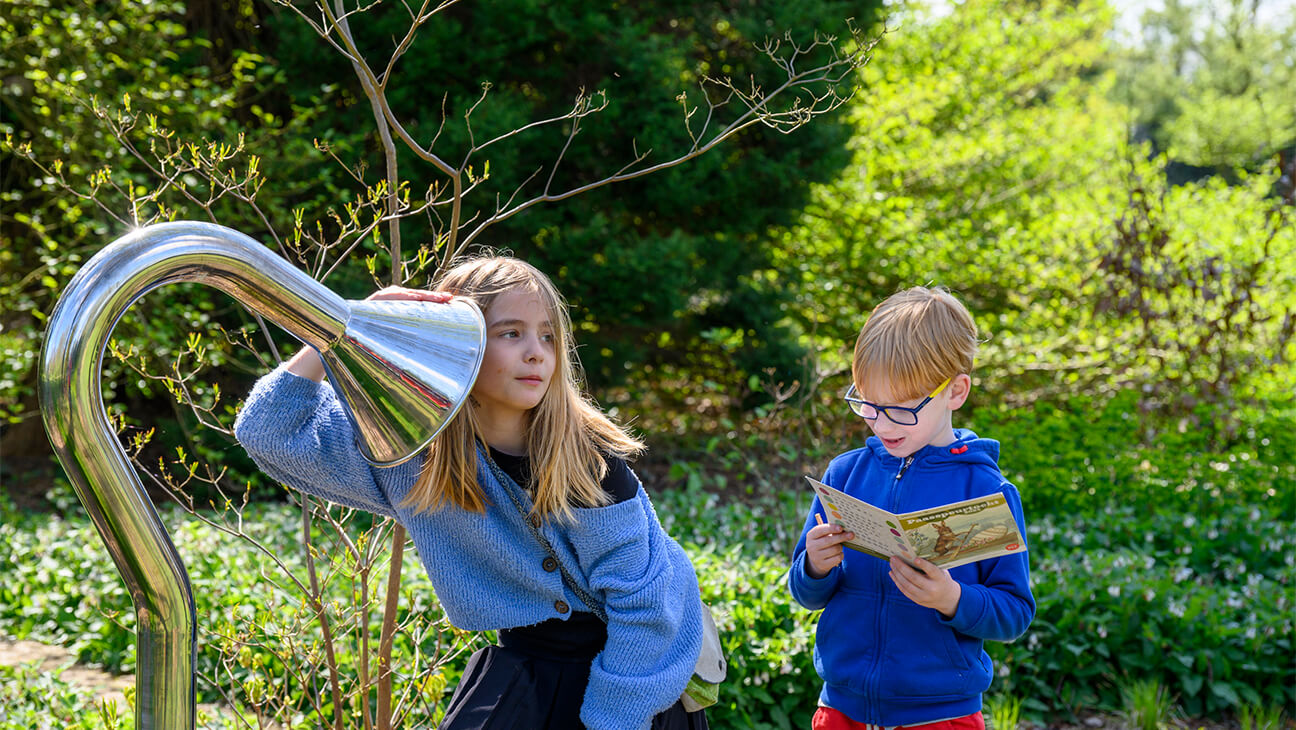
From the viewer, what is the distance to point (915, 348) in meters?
1.91

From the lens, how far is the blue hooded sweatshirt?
6.12ft

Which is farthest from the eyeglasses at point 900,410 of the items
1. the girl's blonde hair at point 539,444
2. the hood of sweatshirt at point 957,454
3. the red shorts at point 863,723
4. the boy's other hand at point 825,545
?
the red shorts at point 863,723

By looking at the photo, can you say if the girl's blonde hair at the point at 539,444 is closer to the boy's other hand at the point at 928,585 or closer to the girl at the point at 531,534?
the girl at the point at 531,534

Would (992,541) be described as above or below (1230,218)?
above

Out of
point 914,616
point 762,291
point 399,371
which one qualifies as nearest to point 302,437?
point 399,371

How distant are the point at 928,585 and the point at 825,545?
21 centimetres

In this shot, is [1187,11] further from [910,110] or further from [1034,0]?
[910,110]

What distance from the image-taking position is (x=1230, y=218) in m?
7.98

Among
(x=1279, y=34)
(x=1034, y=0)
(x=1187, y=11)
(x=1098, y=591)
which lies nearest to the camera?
(x=1098, y=591)

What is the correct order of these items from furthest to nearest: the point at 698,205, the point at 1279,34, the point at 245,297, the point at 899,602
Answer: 1. the point at 1279,34
2. the point at 698,205
3. the point at 899,602
4. the point at 245,297

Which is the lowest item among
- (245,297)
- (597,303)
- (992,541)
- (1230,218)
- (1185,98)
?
(1185,98)

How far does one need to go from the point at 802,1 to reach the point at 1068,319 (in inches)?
121

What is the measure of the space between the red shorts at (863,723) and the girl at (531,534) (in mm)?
400

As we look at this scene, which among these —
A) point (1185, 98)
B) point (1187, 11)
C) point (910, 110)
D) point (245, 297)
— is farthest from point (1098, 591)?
point (1187, 11)
